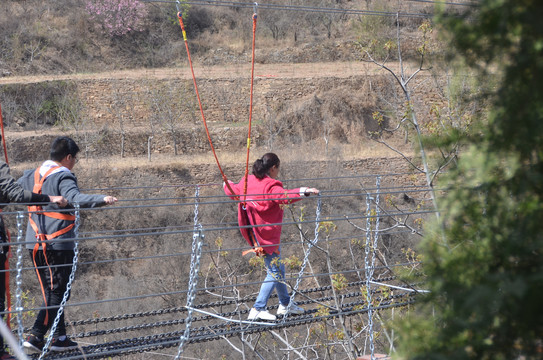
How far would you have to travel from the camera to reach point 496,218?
5.02 ft

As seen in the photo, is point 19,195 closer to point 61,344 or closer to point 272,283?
point 61,344

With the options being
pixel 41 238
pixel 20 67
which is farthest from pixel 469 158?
pixel 20 67

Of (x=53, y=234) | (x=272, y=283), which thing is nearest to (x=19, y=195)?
(x=53, y=234)

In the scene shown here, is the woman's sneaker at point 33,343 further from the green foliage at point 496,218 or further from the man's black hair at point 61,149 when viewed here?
the green foliage at point 496,218

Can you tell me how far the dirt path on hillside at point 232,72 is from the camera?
25.3 metres

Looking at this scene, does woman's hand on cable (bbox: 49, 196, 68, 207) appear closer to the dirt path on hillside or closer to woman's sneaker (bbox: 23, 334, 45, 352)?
woman's sneaker (bbox: 23, 334, 45, 352)

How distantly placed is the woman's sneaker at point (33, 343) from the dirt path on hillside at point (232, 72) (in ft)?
72.0

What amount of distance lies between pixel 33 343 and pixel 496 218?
11.4 feet

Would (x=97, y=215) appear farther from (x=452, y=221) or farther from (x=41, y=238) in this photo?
(x=452, y=221)

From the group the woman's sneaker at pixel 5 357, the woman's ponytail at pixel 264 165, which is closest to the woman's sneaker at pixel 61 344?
the woman's sneaker at pixel 5 357

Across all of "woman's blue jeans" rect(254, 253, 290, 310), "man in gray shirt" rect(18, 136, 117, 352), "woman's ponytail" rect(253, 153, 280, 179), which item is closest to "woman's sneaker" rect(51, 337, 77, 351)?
"man in gray shirt" rect(18, 136, 117, 352)

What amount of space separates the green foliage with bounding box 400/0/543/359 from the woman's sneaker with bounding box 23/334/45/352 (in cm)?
319

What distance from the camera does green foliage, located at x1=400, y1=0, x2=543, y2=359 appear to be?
4.64 ft

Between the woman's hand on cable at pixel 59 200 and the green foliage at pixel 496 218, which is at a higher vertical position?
the green foliage at pixel 496 218
